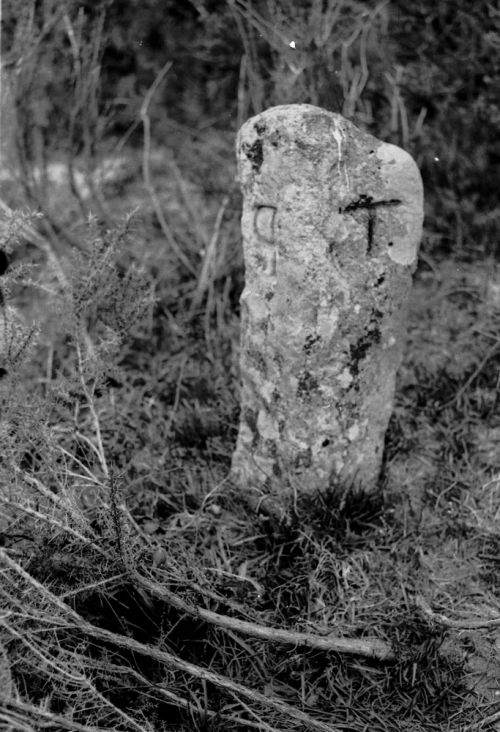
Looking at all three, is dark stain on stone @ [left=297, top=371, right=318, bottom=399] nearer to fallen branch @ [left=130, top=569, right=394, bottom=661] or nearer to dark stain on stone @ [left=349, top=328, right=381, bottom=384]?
dark stain on stone @ [left=349, top=328, right=381, bottom=384]

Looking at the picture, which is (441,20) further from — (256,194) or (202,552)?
(202,552)

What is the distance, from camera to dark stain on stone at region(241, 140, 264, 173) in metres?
2.41

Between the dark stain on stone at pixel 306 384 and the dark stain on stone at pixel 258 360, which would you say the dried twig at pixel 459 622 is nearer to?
the dark stain on stone at pixel 306 384

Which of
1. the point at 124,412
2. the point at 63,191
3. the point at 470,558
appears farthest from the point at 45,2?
the point at 470,558

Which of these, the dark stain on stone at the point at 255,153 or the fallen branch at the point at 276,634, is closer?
the fallen branch at the point at 276,634

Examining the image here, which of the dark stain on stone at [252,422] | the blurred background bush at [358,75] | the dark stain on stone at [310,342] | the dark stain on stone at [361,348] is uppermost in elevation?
the blurred background bush at [358,75]

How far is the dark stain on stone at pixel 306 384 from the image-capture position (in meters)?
2.47

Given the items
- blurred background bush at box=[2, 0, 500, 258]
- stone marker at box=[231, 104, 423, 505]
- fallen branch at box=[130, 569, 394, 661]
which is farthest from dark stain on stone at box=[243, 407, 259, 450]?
blurred background bush at box=[2, 0, 500, 258]

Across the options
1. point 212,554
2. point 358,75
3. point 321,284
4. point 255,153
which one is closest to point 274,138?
point 255,153

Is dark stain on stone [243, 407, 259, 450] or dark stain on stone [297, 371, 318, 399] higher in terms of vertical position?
dark stain on stone [297, 371, 318, 399]

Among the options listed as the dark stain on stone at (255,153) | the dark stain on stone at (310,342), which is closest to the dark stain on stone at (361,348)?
the dark stain on stone at (310,342)

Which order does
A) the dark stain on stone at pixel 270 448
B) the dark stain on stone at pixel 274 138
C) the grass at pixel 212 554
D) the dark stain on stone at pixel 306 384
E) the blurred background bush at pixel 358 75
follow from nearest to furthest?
the grass at pixel 212 554 → the dark stain on stone at pixel 274 138 → the dark stain on stone at pixel 306 384 → the dark stain on stone at pixel 270 448 → the blurred background bush at pixel 358 75

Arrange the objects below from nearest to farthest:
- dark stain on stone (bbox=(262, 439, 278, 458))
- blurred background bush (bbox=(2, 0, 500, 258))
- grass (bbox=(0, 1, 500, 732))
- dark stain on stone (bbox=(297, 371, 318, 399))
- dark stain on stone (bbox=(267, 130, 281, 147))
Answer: grass (bbox=(0, 1, 500, 732)) → dark stain on stone (bbox=(267, 130, 281, 147)) → dark stain on stone (bbox=(297, 371, 318, 399)) → dark stain on stone (bbox=(262, 439, 278, 458)) → blurred background bush (bbox=(2, 0, 500, 258))

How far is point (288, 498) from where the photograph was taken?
2.62 metres
